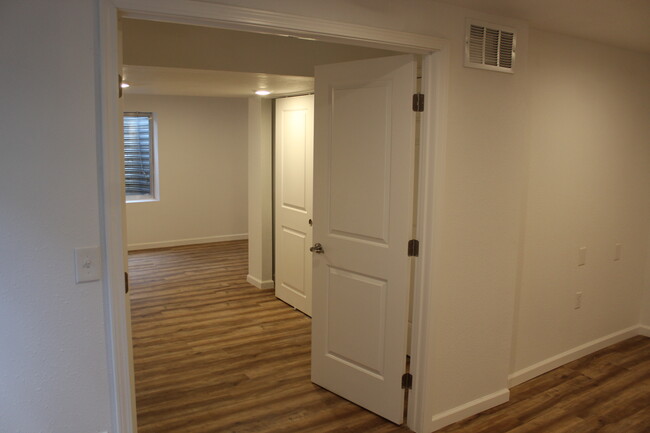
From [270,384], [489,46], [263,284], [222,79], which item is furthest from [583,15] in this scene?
[263,284]

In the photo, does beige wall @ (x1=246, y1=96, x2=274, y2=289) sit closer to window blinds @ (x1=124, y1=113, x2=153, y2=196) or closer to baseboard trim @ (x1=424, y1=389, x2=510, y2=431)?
window blinds @ (x1=124, y1=113, x2=153, y2=196)

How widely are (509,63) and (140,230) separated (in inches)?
241

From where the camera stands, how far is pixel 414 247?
291 cm

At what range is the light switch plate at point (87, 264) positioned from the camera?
1.95 metres

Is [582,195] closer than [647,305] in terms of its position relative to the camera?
Yes

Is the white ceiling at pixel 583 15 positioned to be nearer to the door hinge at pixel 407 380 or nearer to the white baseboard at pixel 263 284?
the door hinge at pixel 407 380

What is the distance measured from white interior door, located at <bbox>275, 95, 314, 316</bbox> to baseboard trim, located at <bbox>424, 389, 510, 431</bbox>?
198cm

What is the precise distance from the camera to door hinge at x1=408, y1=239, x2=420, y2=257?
2.91 metres

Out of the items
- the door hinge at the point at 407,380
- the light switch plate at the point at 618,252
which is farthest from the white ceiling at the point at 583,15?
the door hinge at the point at 407,380

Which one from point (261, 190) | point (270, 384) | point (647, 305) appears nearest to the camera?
point (270, 384)

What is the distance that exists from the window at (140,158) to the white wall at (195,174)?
18 cm

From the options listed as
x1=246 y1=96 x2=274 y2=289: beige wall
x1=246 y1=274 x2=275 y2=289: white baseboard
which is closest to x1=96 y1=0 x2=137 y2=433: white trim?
x1=246 y1=96 x2=274 y2=289: beige wall

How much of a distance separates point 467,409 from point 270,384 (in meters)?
1.29

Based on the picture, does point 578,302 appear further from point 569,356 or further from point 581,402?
point 581,402
